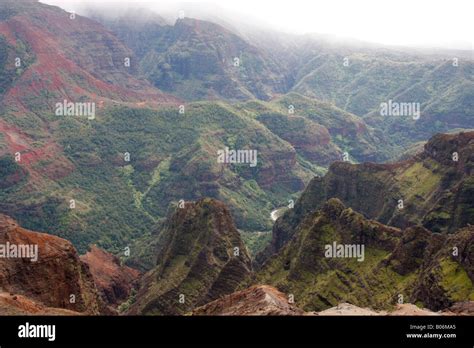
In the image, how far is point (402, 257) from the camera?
94.3 meters

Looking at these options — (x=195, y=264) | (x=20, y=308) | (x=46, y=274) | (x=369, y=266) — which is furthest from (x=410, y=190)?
(x=20, y=308)

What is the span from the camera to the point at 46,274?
84.8 m

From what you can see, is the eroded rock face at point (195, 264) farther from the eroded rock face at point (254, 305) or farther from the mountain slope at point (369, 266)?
the eroded rock face at point (254, 305)

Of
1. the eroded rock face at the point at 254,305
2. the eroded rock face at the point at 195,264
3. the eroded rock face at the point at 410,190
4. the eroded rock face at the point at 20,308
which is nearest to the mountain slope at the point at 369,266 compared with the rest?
the eroded rock face at the point at 195,264

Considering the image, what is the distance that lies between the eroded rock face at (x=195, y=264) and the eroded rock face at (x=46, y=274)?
77.4 ft

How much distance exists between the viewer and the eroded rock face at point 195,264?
113 metres

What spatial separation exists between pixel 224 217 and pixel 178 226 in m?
13.4

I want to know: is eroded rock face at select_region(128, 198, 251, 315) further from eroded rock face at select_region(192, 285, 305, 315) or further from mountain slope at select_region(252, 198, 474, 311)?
eroded rock face at select_region(192, 285, 305, 315)

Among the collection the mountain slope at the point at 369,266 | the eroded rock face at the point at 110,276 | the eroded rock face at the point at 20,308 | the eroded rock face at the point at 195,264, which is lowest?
the eroded rock face at the point at 110,276

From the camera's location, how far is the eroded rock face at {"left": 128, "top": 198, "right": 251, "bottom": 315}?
113m

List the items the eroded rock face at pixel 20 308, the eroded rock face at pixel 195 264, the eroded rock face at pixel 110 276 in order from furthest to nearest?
the eroded rock face at pixel 110 276 → the eroded rock face at pixel 195 264 → the eroded rock face at pixel 20 308

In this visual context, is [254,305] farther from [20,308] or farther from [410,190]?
[410,190]

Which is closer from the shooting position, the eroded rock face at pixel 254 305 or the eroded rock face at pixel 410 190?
the eroded rock face at pixel 254 305
